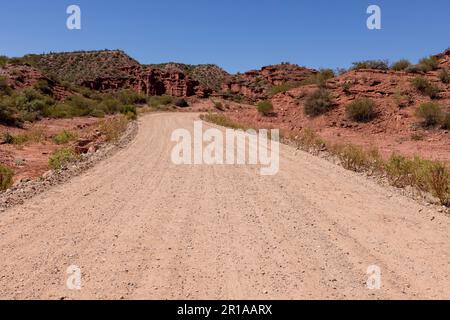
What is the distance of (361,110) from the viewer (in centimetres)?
2569

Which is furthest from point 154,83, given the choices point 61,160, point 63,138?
point 61,160

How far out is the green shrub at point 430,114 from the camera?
22109 mm

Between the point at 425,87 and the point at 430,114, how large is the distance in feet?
19.1

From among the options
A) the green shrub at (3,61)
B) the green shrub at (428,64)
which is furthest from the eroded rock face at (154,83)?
the green shrub at (428,64)

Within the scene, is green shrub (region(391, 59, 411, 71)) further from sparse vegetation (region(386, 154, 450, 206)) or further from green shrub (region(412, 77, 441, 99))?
sparse vegetation (region(386, 154, 450, 206))

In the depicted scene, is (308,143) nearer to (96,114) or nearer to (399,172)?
(399,172)

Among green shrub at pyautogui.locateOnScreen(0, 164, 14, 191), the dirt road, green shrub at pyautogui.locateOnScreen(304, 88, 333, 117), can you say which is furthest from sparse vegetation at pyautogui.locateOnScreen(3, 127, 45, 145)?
green shrub at pyautogui.locateOnScreen(304, 88, 333, 117)

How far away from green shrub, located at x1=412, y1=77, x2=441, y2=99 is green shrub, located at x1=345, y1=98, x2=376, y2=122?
3593 mm

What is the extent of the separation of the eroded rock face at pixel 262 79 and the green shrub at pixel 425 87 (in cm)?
5911

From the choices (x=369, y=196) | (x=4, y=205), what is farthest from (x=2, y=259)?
(x=369, y=196)

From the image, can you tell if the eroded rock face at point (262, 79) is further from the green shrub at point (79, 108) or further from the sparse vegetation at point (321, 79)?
the green shrub at point (79, 108)

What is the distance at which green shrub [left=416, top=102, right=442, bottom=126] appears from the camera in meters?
22.1

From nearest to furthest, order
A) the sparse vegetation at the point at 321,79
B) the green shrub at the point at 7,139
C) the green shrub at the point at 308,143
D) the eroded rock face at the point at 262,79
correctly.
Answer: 1. the green shrub at the point at 308,143
2. the green shrub at the point at 7,139
3. the sparse vegetation at the point at 321,79
4. the eroded rock face at the point at 262,79
